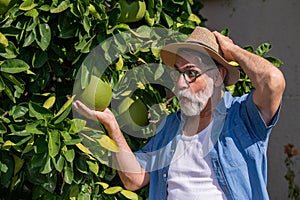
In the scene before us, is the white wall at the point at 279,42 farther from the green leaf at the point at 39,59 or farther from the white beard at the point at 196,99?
the green leaf at the point at 39,59

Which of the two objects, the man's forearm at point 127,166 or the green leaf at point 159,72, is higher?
the green leaf at point 159,72

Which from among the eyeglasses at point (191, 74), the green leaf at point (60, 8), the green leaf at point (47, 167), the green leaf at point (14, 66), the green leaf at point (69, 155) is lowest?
the green leaf at point (47, 167)

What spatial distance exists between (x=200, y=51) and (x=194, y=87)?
0.35 feet

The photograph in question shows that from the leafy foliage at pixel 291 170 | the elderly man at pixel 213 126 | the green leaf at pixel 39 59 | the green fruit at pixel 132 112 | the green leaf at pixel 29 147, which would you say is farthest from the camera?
the leafy foliage at pixel 291 170

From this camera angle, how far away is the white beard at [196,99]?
1690 millimetres

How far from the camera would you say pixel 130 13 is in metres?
1.96

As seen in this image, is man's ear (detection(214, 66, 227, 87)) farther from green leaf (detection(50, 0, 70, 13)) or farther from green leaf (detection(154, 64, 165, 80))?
green leaf (detection(50, 0, 70, 13))

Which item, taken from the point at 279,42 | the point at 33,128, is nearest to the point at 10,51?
the point at 33,128

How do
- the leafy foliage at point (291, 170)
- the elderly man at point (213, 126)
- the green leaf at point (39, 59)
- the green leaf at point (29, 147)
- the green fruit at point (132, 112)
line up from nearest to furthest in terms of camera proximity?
1. the elderly man at point (213, 126)
2. the green leaf at point (29, 147)
3. the green leaf at point (39, 59)
4. the green fruit at point (132, 112)
5. the leafy foliage at point (291, 170)

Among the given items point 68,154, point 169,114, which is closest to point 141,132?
point 169,114

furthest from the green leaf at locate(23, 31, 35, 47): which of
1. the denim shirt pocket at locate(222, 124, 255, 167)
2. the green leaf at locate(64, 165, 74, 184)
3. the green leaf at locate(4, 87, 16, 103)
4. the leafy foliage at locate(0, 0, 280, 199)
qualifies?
the denim shirt pocket at locate(222, 124, 255, 167)

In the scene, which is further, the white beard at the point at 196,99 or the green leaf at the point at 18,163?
the green leaf at the point at 18,163

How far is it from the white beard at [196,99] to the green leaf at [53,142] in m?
0.36

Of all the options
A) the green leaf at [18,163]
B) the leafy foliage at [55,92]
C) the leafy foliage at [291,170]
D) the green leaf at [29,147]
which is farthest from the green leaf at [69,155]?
the leafy foliage at [291,170]
